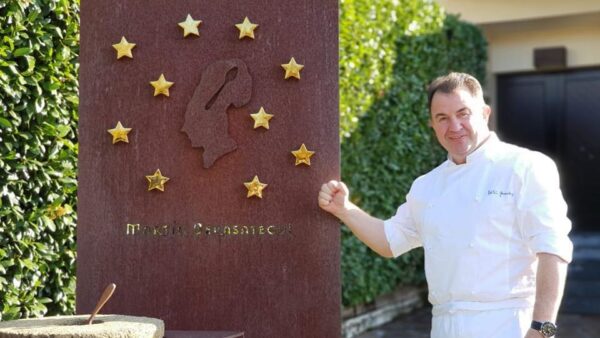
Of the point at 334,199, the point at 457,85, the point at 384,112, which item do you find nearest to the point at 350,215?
the point at 334,199

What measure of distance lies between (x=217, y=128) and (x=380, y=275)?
15.4ft

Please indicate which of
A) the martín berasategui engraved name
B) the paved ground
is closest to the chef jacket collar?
the martín berasategui engraved name

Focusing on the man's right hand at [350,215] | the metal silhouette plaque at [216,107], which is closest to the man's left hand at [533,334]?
the man's right hand at [350,215]

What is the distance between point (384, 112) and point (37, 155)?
426cm

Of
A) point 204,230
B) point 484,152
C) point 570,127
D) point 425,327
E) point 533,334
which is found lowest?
point 425,327

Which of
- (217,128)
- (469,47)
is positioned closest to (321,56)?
(217,128)

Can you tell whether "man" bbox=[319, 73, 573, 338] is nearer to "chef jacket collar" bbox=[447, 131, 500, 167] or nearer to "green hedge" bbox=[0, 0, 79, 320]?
"chef jacket collar" bbox=[447, 131, 500, 167]

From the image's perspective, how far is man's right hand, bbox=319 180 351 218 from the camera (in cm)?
328

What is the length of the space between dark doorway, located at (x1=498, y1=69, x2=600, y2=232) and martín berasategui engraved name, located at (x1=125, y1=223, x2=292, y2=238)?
325 inches

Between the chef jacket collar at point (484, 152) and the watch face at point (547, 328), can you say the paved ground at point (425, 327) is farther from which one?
the watch face at point (547, 328)

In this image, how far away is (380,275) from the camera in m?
7.77

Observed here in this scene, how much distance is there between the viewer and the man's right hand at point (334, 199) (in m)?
3.28

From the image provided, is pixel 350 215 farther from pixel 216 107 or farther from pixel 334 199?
pixel 216 107

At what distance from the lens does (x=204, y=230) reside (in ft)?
11.1
